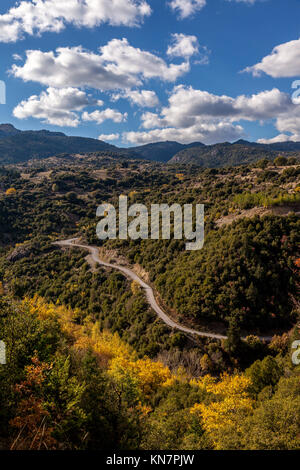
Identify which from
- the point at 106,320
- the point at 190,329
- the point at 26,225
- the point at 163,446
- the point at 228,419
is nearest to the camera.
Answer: the point at 163,446

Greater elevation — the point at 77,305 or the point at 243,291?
the point at 243,291

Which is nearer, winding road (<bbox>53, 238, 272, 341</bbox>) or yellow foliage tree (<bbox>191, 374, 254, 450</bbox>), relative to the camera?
yellow foliage tree (<bbox>191, 374, 254, 450</bbox>)

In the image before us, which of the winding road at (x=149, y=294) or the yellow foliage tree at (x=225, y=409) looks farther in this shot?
the winding road at (x=149, y=294)

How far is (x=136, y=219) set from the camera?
275ft

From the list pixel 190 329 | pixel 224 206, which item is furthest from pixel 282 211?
pixel 190 329

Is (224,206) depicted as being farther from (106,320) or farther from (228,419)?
(228,419)

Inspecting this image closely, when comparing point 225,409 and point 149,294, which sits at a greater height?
point 149,294

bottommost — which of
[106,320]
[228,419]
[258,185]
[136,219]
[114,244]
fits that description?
[106,320]

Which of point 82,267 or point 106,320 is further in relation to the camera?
point 82,267

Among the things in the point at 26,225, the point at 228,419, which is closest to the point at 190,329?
the point at 228,419

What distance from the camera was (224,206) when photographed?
2566 inches

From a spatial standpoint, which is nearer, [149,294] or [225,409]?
[225,409]

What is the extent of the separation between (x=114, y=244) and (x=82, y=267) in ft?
40.9
